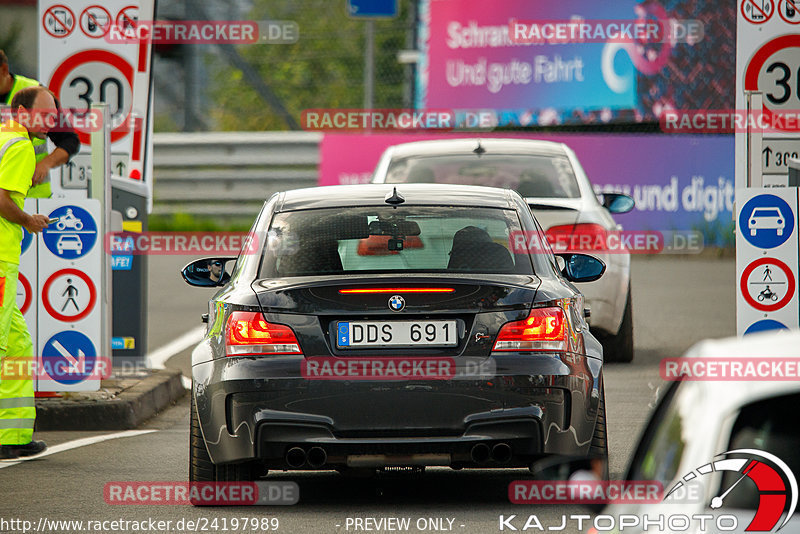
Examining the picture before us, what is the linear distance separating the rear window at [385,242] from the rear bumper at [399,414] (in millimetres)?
489

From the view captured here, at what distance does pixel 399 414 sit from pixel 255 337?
65 centimetres

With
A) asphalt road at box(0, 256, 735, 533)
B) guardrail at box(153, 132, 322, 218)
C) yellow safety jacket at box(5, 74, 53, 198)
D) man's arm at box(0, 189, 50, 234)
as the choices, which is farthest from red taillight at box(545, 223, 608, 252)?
guardrail at box(153, 132, 322, 218)

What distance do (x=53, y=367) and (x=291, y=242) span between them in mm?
3222

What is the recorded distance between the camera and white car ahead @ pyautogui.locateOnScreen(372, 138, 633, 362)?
396 inches

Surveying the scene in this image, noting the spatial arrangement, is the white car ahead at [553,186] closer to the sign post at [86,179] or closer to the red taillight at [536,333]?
the sign post at [86,179]

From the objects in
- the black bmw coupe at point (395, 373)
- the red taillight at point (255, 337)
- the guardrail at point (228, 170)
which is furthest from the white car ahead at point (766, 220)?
the guardrail at point (228, 170)

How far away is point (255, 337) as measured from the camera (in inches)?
228

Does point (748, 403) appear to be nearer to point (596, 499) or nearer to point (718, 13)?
point (596, 499)

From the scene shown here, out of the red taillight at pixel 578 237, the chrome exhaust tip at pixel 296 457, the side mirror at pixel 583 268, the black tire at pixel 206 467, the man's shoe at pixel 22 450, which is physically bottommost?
the man's shoe at pixel 22 450

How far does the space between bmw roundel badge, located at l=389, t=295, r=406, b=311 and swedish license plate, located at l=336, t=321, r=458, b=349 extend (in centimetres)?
5

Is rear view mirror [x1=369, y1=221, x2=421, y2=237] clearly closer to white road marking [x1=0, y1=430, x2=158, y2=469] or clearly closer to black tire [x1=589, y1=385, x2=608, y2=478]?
black tire [x1=589, y1=385, x2=608, y2=478]

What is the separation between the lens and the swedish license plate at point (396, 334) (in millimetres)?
5711

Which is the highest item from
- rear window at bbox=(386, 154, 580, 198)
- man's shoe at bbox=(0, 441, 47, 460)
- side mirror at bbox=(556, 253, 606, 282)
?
rear window at bbox=(386, 154, 580, 198)

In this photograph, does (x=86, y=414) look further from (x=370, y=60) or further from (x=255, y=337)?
(x=370, y=60)
